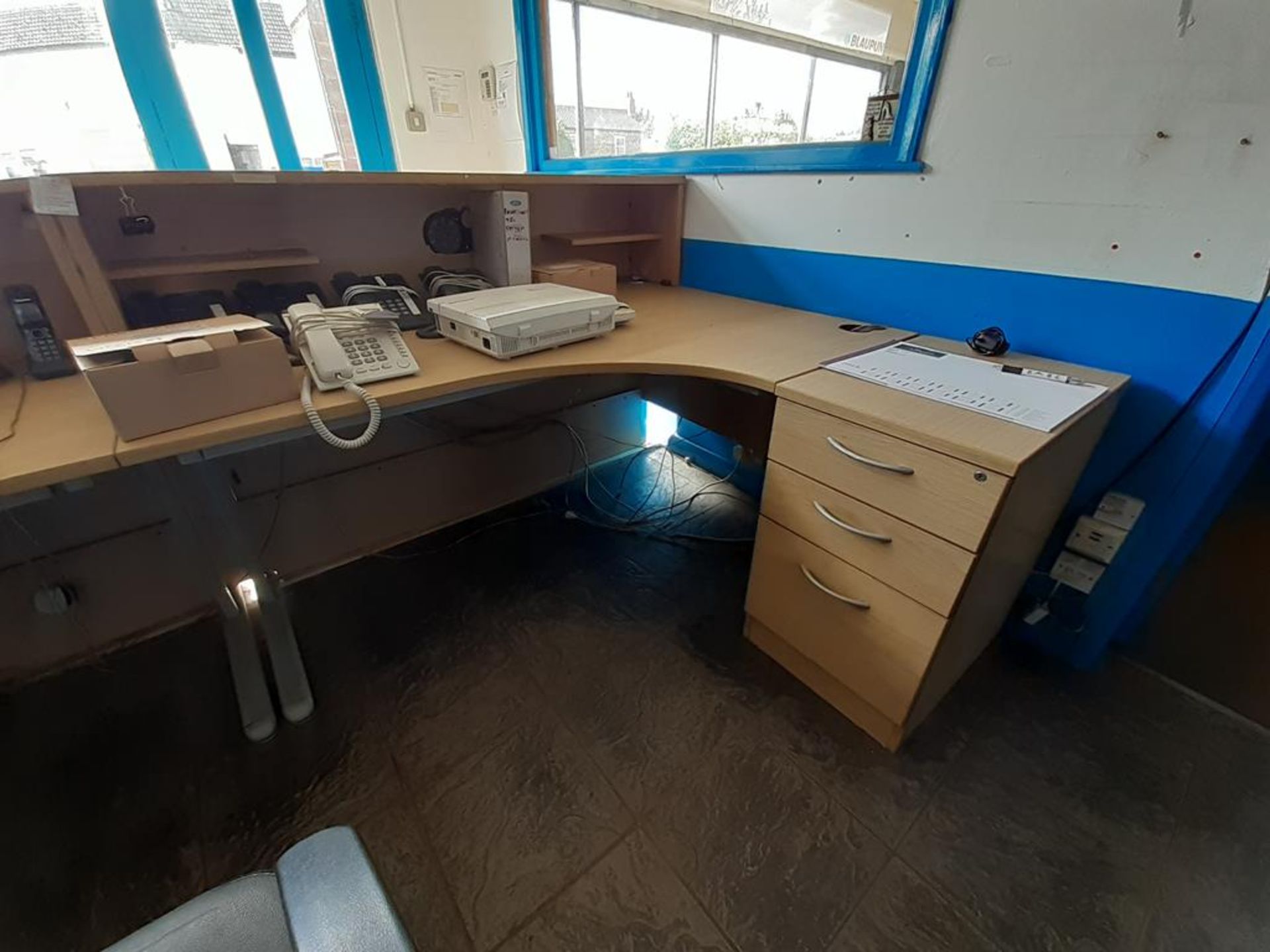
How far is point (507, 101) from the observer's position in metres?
2.47

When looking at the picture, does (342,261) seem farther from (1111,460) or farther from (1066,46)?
(1111,460)

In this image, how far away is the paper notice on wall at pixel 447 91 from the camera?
2.62m

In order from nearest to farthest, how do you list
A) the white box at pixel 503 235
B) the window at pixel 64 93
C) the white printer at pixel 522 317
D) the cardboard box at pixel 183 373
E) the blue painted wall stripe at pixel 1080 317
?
the cardboard box at pixel 183 373, the blue painted wall stripe at pixel 1080 317, the white printer at pixel 522 317, the white box at pixel 503 235, the window at pixel 64 93

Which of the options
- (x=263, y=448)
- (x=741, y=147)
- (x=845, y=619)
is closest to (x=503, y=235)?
(x=741, y=147)

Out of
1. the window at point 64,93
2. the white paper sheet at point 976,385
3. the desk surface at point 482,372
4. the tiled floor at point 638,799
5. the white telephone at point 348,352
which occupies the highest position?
the window at point 64,93

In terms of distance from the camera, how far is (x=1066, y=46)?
96cm

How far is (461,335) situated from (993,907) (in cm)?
146

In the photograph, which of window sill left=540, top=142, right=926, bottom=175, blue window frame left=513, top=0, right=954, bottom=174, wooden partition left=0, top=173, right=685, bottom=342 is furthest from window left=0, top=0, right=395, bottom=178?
window sill left=540, top=142, right=926, bottom=175

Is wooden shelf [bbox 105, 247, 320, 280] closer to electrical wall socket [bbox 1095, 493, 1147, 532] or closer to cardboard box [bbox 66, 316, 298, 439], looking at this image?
cardboard box [bbox 66, 316, 298, 439]

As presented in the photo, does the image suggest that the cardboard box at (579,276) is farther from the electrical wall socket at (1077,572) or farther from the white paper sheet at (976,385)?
the electrical wall socket at (1077,572)

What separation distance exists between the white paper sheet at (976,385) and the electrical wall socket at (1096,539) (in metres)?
0.39

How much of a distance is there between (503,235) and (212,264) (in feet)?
2.13

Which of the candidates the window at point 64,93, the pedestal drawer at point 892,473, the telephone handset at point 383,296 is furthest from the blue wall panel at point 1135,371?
the window at point 64,93

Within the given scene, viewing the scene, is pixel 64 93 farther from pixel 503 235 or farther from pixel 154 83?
pixel 503 235
